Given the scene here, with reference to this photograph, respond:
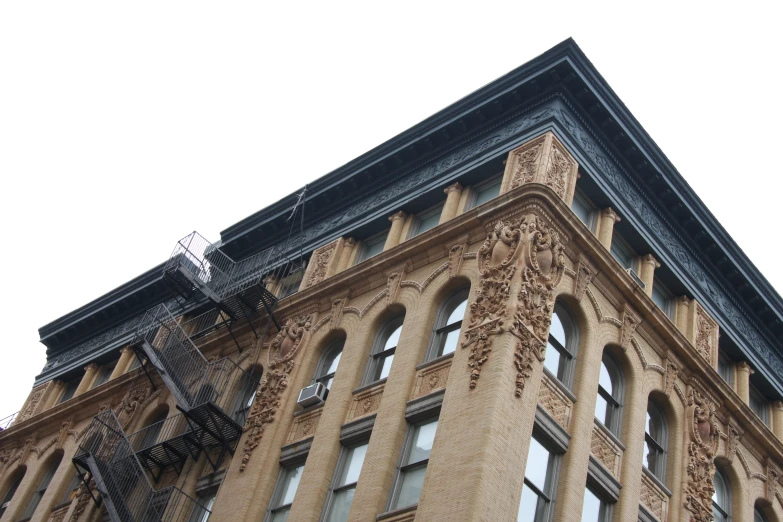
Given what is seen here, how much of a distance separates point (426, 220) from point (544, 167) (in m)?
4.62

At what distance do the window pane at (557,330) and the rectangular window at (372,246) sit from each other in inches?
268

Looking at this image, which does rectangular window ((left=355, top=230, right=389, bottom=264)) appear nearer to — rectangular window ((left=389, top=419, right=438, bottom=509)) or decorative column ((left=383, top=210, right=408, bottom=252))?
decorative column ((left=383, top=210, right=408, bottom=252))

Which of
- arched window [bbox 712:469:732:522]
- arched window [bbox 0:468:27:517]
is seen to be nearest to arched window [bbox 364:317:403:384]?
arched window [bbox 712:469:732:522]

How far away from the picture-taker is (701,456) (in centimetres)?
2627

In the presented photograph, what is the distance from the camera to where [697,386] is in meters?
27.6

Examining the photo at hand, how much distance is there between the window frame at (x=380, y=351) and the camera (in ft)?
82.5

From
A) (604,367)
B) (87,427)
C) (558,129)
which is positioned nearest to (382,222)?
(558,129)

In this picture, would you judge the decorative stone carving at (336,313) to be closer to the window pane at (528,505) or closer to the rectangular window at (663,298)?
the window pane at (528,505)

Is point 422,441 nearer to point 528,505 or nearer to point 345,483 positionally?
point 345,483

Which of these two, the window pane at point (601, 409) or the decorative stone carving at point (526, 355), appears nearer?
the decorative stone carving at point (526, 355)

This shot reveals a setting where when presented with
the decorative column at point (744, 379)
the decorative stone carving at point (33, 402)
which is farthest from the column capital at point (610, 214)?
the decorative stone carving at point (33, 402)

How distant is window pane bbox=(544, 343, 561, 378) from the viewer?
23.5m

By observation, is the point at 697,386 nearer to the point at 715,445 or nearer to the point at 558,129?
the point at 715,445

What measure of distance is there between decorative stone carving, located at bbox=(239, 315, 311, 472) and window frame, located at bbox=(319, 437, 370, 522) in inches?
120
